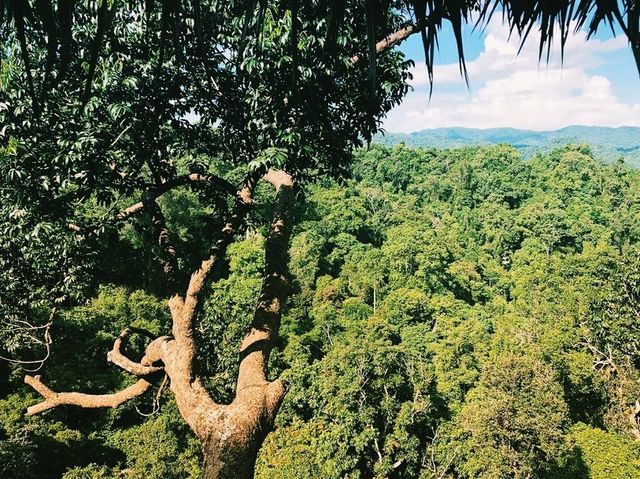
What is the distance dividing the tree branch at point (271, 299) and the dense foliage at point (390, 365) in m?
0.69

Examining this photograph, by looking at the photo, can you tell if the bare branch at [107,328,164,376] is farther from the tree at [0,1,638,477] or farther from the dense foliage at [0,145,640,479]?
the dense foliage at [0,145,640,479]

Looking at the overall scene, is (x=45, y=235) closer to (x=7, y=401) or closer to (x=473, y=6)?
(x=473, y=6)

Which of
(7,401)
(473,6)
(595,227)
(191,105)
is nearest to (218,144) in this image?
(191,105)

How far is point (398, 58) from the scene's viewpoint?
3.42 meters

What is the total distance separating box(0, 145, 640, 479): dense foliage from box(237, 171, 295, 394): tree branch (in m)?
0.69

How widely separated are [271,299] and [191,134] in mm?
1346

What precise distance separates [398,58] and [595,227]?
49.8m

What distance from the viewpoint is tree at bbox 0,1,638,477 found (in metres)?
2.57

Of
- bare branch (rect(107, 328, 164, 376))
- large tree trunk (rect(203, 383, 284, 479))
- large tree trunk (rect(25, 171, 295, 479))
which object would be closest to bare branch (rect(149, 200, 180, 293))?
large tree trunk (rect(25, 171, 295, 479))

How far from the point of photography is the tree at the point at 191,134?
8.43 ft

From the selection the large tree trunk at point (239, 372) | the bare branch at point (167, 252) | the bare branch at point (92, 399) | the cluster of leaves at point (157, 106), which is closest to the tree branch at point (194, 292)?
the large tree trunk at point (239, 372)

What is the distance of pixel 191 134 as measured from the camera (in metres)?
3.36

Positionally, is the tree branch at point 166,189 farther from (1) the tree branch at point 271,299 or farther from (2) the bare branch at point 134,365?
(2) the bare branch at point 134,365

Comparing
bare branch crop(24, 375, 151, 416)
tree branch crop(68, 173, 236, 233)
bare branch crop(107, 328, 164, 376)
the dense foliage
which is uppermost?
tree branch crop(68, 173, 236, 233)
